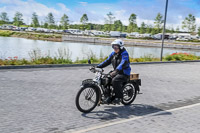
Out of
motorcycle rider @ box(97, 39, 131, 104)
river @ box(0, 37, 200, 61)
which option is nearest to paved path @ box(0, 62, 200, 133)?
motorcycle rider @ box(97, 39, 131, 104)

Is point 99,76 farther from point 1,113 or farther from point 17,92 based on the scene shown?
point 17,92

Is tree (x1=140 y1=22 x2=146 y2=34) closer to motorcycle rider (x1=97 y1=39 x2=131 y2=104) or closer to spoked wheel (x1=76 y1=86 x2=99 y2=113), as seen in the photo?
motorcycle rider (x1=97 y1=39 x2=131 y2=104)

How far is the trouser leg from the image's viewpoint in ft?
18.5

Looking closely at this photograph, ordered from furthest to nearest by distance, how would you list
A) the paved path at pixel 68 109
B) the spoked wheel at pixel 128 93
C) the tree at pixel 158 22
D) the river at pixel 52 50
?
the tree at pixel 158 22
the river at pixel 52 50
the spoked wheel at pixel 128 93
the paved path at pixel 68 109

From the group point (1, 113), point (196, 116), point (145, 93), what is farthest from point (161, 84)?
point (1, 113)

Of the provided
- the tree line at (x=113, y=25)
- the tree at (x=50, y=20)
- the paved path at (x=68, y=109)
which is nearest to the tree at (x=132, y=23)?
the tree line at (x=113, y=25)

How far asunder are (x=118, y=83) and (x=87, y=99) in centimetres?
90

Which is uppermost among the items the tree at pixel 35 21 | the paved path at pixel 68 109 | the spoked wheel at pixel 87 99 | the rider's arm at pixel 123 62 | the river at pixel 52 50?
the tree at pixel 35 21

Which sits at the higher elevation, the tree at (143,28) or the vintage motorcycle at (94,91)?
the tree at (143,28)

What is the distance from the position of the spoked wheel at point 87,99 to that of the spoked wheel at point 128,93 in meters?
1.04

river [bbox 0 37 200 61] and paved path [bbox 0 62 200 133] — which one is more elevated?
river [bbox 0 37 200 61]

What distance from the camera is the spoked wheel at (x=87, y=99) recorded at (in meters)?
5.32

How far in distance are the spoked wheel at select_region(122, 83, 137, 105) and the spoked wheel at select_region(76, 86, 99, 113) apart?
3.41 ft

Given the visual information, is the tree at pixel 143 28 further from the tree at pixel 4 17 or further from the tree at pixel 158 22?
the tree at pixel 4 17
